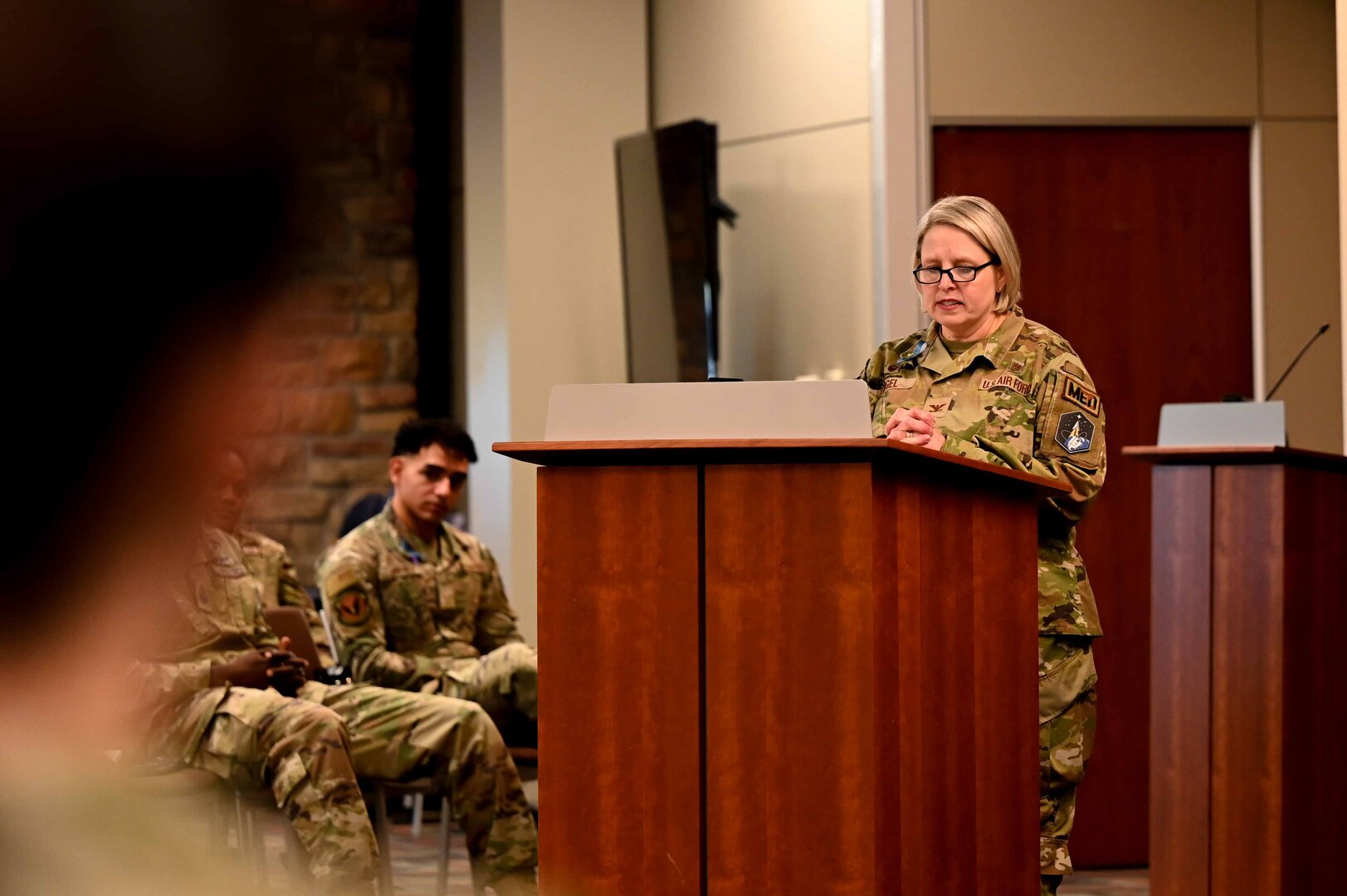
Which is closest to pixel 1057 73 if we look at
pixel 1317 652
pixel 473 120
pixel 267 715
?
pixel 1317 652

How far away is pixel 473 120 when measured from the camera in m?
0.46

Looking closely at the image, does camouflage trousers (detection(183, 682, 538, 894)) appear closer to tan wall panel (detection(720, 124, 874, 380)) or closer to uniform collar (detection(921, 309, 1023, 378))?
uniform collar (detection(921, 309, 1023, 378))

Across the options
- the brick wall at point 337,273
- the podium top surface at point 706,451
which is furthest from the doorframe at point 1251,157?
the brick wall at point 337,273

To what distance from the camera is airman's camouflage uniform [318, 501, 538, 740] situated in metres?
3.76

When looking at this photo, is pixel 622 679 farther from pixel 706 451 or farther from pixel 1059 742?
pixel 1059 742

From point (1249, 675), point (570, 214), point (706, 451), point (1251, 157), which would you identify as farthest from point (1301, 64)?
point (706, 451)

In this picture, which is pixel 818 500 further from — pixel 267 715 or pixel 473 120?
pixel 267 715

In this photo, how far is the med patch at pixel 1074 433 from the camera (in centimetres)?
222

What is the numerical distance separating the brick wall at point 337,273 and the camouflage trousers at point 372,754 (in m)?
2.87

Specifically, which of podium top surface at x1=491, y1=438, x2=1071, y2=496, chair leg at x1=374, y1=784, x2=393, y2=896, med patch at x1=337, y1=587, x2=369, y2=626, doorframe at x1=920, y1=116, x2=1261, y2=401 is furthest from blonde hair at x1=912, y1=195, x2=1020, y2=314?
doorframe at x1=920, y1=116, x2=1261, y2=401

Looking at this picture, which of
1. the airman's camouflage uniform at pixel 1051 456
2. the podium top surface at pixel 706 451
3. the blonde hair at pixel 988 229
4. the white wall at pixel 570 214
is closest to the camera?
the podium top surface at pixel 706 451

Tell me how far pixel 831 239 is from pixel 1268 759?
2299 mm

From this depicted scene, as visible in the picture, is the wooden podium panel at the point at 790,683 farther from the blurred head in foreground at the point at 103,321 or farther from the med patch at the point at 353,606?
the med patch at the point at 353,606

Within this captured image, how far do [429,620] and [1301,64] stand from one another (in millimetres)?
2848
